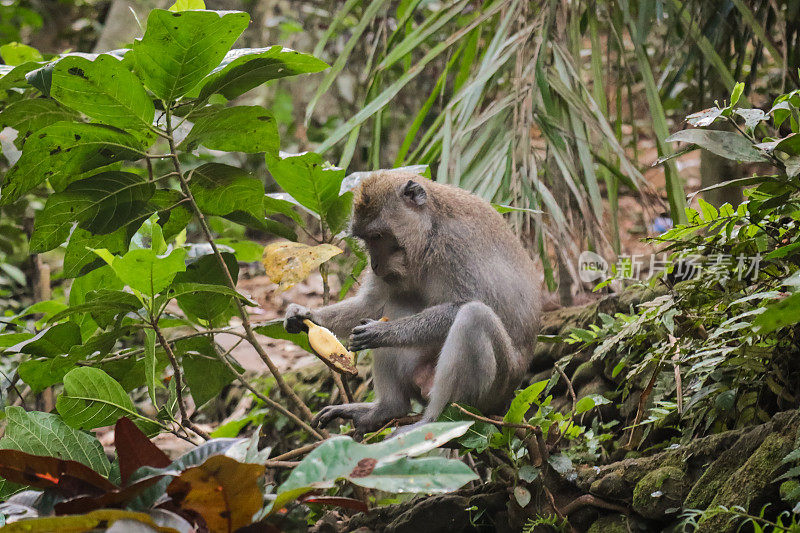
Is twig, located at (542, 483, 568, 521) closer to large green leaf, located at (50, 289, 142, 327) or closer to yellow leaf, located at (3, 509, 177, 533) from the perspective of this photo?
yellow leaf, located at (3, 509, 177, 533)

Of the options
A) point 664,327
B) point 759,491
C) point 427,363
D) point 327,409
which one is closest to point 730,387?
point 664,327

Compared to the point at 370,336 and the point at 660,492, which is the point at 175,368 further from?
the point at 660,492

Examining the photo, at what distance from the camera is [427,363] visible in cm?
383

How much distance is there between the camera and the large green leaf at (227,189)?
3164 millimetres

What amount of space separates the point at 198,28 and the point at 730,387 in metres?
2.37

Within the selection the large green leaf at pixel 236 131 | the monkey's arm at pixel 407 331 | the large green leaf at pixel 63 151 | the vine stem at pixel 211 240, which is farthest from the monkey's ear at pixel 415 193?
the large green leaf at pixel 63 151

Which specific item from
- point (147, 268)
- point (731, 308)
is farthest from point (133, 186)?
point (731, 308)

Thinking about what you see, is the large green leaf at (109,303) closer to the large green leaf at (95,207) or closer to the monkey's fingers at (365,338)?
the large green leaf at (95,207)

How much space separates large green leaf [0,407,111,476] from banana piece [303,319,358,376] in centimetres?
89

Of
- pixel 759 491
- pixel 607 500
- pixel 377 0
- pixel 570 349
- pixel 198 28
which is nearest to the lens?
pixel 759 491

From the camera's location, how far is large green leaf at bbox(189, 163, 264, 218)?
3.16 metres

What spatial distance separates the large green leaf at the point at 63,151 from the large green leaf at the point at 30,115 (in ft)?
0.27

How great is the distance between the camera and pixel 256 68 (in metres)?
2.84

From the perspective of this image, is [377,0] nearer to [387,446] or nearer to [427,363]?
[427,363]
